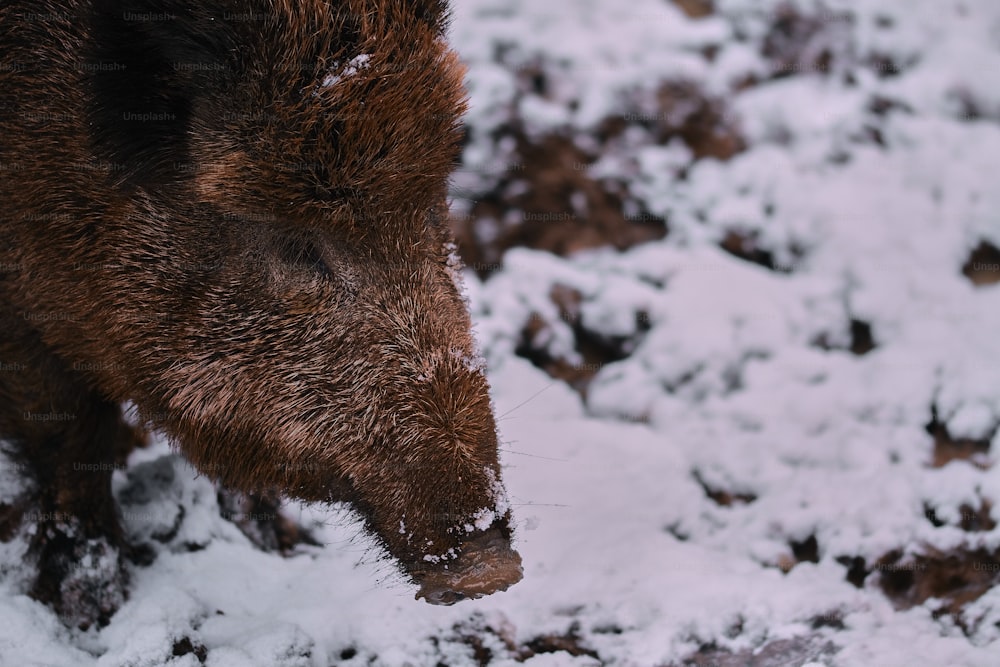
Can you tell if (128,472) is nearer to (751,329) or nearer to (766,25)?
(751,329)

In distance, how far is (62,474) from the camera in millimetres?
3830

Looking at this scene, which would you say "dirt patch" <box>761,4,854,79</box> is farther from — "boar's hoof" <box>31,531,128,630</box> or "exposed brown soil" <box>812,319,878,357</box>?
"boar's hoof" <box>31,531,128,630</box>

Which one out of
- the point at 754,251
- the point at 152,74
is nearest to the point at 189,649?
the point at 152,74

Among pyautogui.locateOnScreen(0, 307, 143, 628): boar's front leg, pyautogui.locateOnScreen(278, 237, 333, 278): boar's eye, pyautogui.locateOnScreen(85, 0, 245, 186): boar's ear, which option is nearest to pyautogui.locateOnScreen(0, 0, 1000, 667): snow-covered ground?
pyautogui.locateOnScreen(0, 307, 143, 628): boar's front leg

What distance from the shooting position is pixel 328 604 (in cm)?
373

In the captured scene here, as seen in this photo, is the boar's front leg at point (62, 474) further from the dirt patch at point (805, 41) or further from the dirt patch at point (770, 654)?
the dirt patch at point (805, 41)

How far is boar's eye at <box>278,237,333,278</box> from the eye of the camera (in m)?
3.14

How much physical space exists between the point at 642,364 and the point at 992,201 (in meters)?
2.09

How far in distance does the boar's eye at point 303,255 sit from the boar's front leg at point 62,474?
105 cm

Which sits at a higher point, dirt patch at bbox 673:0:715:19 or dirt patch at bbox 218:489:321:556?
dirt patch at bbox 673:0:715:19

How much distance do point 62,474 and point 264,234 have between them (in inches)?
53.9

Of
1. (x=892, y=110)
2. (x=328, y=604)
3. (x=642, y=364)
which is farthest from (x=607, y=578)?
(x=892, y=110)

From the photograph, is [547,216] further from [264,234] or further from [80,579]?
[80,579]

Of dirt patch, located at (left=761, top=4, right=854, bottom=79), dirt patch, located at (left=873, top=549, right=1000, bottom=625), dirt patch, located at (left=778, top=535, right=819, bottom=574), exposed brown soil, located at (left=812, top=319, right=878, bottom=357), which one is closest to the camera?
dirt patch, located at (left=873, top=549, right=1000, bottom=625)
